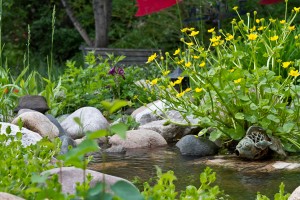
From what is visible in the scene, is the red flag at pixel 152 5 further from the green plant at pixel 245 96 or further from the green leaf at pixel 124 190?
the green leaf at pixel 124 190

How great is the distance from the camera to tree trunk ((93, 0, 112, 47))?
11.7 meters

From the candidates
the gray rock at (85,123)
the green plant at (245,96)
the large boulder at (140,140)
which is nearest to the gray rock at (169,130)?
the large boulder at (140,140)

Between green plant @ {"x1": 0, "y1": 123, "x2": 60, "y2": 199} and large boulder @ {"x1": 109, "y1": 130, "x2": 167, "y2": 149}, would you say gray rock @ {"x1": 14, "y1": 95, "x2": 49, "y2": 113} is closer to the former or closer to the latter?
large boulder @ {"x1": 109, "y1": 130, "x2": 167, "y2": 149}

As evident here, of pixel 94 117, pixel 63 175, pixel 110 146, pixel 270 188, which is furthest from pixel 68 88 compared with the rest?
pixel 63 175

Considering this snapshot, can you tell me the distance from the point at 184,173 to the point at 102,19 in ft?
23.4

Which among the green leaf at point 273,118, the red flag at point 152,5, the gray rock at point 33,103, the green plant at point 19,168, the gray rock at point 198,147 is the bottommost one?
the gray rock at point 198,147

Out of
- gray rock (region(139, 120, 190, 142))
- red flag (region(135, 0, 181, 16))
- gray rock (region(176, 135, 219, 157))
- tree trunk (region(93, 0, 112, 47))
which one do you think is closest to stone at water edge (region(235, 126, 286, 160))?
gray rock (region(176, 135, 219, 157))

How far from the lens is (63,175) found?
317 centimetres

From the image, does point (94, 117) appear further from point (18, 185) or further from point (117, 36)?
point (117, 36)

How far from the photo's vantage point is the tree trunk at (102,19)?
11.7 m

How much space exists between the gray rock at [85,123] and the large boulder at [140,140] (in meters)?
0.37

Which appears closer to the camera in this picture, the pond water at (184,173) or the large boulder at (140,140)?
the pond water at (184,173)

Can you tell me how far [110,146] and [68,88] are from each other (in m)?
1.81

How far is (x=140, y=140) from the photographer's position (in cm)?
626
